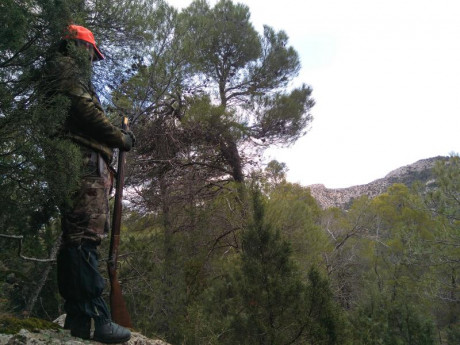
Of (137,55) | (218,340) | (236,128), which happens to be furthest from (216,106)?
(218,340)

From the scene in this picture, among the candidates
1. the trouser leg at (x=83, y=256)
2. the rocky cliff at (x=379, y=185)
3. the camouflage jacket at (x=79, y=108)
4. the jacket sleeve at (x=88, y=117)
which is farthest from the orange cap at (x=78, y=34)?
the rocky cliff at (x=379, y=185)

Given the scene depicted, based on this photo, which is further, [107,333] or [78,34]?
[78,34]

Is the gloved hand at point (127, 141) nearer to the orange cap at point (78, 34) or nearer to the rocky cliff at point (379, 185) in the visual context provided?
the orange cap at point (78, 34)

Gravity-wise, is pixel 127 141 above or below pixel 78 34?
below

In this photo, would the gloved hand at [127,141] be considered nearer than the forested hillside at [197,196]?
No

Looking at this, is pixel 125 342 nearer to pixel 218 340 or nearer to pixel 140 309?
pixel 218 340

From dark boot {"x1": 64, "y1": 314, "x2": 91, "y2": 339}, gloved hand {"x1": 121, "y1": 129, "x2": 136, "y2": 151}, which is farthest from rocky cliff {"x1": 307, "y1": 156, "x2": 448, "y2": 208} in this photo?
dark boot {"x1": 64, "y1": 314, "x2": 91, "y2": 339}

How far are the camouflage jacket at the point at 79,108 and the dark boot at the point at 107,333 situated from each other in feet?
3.29

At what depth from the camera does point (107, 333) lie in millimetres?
2088

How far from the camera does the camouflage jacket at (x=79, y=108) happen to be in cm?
218

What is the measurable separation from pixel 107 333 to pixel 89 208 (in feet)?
→ 2.32

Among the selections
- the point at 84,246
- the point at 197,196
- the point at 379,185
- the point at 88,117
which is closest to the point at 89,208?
the point at 84,246

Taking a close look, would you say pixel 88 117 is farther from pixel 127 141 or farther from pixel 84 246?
pixel 84 246

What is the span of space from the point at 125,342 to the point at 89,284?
0.52m
